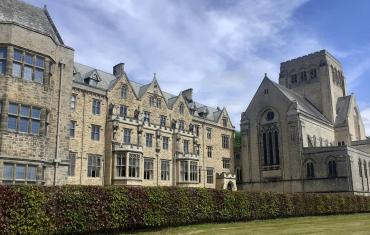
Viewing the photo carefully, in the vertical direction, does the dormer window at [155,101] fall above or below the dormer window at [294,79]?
below

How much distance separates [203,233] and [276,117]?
1688 inches

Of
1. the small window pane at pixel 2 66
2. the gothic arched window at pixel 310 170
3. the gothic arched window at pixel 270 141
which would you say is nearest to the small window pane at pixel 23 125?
the small window pane at pixel 2 66

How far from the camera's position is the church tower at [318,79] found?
7044cm

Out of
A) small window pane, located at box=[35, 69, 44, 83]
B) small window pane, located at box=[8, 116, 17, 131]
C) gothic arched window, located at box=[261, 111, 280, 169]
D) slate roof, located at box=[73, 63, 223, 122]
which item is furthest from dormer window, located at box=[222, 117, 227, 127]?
small window pane, located at box=[8, 116, 17, 131]

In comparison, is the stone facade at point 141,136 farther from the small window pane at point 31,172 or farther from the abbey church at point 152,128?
the small window pane at point 31,172

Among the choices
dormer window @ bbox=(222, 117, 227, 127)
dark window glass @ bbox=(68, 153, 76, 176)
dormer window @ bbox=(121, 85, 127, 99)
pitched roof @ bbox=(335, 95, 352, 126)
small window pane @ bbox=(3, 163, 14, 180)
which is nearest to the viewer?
small window pane @ bbox=(3, 163, 14, 180)

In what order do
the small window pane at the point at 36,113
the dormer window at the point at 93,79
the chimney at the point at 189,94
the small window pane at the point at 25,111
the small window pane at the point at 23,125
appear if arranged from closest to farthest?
the small window pane at the point at 23,125
the small window pane at the point at 25,111
the small window pane at the point at 36,113
the dormer window at the point at 93,79
the chimney at the point at 189,94

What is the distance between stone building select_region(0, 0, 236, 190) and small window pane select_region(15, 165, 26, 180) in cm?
6

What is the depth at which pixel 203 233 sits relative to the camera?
75.0 ft

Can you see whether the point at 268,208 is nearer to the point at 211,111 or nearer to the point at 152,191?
the point at 152,191

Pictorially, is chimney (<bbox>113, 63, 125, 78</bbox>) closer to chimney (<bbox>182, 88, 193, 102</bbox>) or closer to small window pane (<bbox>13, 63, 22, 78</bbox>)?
chimney (<bbox>182, 88, 193, 102</bbox>)

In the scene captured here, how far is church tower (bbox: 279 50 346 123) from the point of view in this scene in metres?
70.4

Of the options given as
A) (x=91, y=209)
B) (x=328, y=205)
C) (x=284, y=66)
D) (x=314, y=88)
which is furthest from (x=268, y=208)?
(x=284, y=66)

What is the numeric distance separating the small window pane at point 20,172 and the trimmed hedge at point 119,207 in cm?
539
